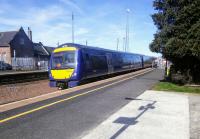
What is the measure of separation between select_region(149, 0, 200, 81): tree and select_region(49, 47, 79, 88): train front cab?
4.95 meters

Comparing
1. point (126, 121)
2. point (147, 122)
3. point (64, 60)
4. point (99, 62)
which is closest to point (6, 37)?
point (99, 62)

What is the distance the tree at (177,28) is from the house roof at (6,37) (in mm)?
47247

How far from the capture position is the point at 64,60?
18078 millimetres

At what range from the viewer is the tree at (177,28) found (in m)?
15.0

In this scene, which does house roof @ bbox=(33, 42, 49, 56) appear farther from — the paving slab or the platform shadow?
the platform shadow

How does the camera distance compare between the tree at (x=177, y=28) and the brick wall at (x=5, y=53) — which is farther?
the brick wall at (x=5, y=53)

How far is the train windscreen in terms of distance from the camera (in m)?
17.8

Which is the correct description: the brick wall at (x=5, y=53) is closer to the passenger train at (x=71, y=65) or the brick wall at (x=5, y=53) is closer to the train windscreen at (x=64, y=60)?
the passenger train at (x=71, y=65)

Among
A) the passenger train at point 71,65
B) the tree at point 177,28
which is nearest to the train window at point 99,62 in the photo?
the passenger train at point 71,65

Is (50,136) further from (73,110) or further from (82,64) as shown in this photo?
(82,64)

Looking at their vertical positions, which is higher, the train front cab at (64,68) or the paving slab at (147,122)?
the train front cab at (64,68)

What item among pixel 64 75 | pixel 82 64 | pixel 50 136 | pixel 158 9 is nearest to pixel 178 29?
pixel 158 9

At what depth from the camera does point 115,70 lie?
91.3 ft

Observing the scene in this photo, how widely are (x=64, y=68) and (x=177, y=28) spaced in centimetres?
736
